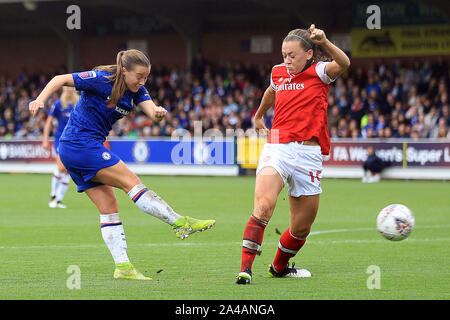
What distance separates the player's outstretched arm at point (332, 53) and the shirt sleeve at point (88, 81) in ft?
6.13

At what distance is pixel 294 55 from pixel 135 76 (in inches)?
54.9

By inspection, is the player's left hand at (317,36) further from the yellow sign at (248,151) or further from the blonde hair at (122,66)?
the yellow sign at (248,151)

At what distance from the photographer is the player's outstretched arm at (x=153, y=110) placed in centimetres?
748

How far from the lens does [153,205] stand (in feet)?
24.7

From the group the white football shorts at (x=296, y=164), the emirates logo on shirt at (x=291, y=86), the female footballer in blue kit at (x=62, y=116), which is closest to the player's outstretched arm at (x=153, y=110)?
the white football shorts at (x=296, y=164)

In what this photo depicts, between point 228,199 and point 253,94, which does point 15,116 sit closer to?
point 253,94

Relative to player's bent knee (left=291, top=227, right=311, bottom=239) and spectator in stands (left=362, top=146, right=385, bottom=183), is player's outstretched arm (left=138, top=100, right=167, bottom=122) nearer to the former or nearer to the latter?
player's bent knee (left=291, top=227, right=311, bottom=239)

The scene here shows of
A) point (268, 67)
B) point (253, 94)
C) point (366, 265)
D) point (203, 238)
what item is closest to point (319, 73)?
point (366, 265)

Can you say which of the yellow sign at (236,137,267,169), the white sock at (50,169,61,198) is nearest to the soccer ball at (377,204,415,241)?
the white sock at (50,169,61,198)

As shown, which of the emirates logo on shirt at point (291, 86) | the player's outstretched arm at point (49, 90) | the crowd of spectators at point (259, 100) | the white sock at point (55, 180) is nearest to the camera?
the player's outstretched arm at point (49, 90)

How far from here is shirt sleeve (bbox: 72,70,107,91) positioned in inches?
295

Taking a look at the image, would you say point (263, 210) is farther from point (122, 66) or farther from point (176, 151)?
point (176, 151)
